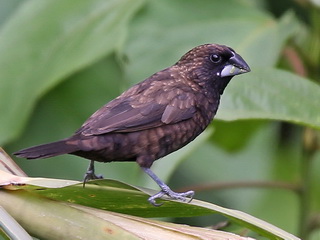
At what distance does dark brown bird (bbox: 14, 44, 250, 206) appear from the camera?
2.04 m

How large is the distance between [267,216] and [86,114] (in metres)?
0.96

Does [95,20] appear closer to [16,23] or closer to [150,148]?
[16,23]


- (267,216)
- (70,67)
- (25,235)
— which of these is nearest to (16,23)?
(70,67)

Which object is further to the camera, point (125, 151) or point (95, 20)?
point (95, 20)

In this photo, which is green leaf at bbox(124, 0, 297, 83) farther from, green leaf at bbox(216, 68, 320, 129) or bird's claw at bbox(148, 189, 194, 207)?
bird's claw at bbox(148, 189, 194, 207)

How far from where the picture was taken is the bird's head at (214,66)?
7.74 feet

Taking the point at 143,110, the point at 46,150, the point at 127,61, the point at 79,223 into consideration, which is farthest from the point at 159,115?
the point at 127,61

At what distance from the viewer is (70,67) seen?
3.11 m

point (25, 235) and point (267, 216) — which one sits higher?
point (25, 235)

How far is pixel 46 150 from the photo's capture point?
183 cm

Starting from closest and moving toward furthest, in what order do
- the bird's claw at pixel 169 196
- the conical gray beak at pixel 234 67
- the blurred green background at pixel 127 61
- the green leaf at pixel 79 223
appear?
the green leaf at pixel 79 223 < the bird's claw at pixel 169 196 < the conical gray beak at pixel 234 67 < the blurred green background at pixel 127 61

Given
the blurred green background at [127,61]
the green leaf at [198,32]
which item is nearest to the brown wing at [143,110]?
the blurred green background at [127,61]

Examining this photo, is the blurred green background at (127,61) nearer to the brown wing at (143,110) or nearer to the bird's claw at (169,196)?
the brown wing at (143,110)

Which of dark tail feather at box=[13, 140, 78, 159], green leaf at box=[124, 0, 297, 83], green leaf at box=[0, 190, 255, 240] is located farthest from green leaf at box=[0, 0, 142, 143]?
green leaf at box=[0, 190, 255, 240]
